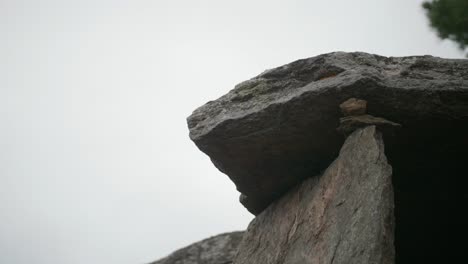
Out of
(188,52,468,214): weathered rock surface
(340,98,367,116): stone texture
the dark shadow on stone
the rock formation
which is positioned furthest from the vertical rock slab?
the dark shadow on stone

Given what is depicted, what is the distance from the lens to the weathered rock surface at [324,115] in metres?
9.38

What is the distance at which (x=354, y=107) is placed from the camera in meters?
9.29

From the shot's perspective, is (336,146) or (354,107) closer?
(354,107)

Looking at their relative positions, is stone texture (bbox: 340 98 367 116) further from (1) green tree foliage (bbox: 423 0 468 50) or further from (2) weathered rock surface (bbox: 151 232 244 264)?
(2) weathered rock surface (bbox: 151 232 244 264)

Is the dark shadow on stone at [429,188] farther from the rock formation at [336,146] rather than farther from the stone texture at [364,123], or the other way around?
the stone texture at [364,123]

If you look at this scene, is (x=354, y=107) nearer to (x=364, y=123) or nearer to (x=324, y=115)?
(x=364, y=123)

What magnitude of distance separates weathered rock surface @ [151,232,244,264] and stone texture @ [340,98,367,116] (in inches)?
373

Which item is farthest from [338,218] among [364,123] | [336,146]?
[336,146]

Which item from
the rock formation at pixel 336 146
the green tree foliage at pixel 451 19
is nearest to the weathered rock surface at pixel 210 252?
the rock formation at pixel 336 146

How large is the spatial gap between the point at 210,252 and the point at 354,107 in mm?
10180

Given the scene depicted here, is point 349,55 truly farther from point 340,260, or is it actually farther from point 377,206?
point 340,260

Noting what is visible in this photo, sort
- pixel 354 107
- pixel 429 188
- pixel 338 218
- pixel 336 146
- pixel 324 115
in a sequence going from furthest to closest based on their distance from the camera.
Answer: pixel 429 188
pixel 336 146
pixel 324 115
pixel 354 107
pixel 338 218

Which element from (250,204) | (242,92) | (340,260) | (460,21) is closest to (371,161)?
(340,260)

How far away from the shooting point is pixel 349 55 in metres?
10.2
